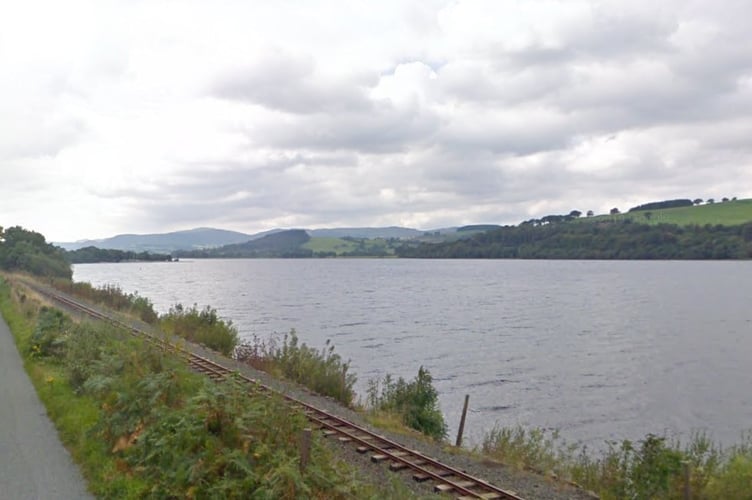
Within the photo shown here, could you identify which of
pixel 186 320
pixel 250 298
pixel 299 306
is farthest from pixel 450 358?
pixel 250 298

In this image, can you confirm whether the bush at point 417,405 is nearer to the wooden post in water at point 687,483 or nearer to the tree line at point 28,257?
the wooden post in water at point 687,483

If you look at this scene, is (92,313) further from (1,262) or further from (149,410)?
(1,262)

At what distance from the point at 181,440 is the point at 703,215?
613ft

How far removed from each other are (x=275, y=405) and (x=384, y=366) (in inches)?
875

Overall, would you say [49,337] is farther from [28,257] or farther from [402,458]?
[28,257]

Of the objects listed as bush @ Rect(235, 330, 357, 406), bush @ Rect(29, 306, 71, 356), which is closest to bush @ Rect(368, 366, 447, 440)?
bush @ Rect(235, 330, 357, 406)

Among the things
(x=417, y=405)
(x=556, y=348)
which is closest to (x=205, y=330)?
(x=417, y=405)

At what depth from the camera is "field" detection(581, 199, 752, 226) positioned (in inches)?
6437

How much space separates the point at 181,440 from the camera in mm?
9547

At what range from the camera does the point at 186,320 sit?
32438 millimetres

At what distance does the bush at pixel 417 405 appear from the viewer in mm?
19500

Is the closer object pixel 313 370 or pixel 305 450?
pixel 305 450

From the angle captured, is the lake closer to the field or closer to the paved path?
the paved path

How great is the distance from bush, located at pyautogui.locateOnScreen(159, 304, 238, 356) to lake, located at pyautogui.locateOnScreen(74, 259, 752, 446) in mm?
6339
